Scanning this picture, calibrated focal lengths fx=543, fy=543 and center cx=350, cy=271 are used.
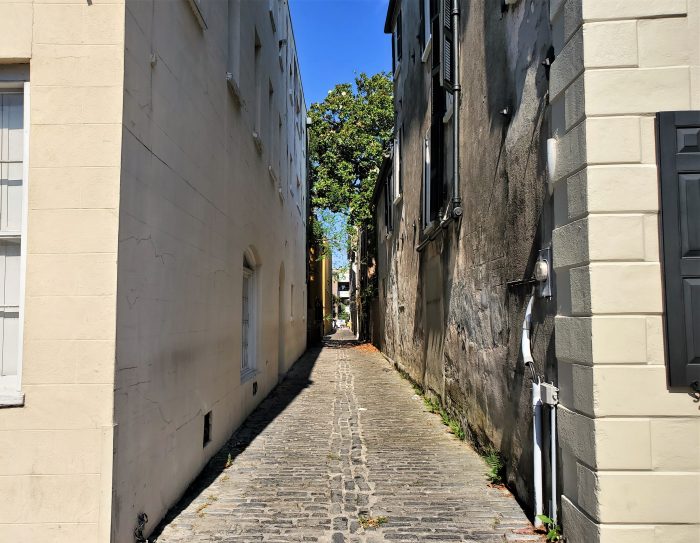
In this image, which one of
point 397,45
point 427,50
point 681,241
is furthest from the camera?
point 397,45

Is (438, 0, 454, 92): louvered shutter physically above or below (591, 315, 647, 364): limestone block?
above

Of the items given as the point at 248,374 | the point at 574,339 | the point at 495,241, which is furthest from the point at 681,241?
the point at 248,374

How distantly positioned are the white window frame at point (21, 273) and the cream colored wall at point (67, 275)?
0.15ft

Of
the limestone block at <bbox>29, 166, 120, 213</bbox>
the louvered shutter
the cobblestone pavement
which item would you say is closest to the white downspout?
the cobblestone pavement

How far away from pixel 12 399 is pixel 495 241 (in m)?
4.13

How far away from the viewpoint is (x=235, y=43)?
22.4ft

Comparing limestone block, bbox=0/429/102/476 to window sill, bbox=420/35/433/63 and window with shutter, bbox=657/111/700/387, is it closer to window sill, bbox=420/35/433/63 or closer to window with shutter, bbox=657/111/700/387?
window with shutter, bbox=657/111/700/387

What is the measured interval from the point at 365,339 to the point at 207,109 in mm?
22432

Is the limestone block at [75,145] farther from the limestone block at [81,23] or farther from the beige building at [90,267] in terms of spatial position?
the limestone block at [81,23]

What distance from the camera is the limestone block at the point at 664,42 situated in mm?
3166

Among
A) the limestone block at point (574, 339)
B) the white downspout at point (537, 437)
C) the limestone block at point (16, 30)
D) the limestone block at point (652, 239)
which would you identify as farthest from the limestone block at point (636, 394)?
the limestone block at point (16, 30)

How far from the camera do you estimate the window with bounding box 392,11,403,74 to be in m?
13.8

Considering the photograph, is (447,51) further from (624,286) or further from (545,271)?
(624,286)

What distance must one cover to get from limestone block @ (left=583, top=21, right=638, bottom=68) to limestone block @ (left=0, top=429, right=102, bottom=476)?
3646 millimetres
